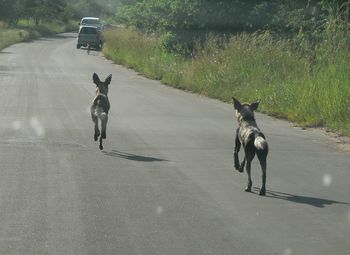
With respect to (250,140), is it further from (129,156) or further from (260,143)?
(129,156)

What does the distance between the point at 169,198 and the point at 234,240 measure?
1.74m

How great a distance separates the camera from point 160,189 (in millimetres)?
8836

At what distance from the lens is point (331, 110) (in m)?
15.9

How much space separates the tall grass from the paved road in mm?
946

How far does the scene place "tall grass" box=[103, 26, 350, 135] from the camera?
16422mm

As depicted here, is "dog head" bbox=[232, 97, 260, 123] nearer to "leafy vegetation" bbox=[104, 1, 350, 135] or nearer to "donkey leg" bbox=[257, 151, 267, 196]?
"donkey leg" bbox=[257, 151, 267, 196]

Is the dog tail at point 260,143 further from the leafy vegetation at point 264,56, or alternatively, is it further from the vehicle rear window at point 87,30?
the vehicle rear window at point 87,30

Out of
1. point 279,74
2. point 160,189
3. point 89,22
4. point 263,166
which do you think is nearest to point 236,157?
point 263,166

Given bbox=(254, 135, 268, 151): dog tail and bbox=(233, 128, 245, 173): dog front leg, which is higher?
bbox=(254, 135, 268, 151): dog tail

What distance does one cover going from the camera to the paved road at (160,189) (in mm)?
6656

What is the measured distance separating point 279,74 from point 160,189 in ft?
42.4

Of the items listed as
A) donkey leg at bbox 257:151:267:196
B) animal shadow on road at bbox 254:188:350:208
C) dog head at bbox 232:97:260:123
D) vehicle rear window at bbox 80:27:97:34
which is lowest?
vehicle rear window at bbox 80:27:97:34

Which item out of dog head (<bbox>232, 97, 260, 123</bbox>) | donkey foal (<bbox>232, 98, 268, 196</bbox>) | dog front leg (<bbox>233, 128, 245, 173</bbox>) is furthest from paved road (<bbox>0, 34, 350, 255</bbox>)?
dog head (<bbox>232, 97, 260, 123</bbox>)

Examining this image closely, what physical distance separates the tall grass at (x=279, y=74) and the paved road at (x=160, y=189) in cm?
95
